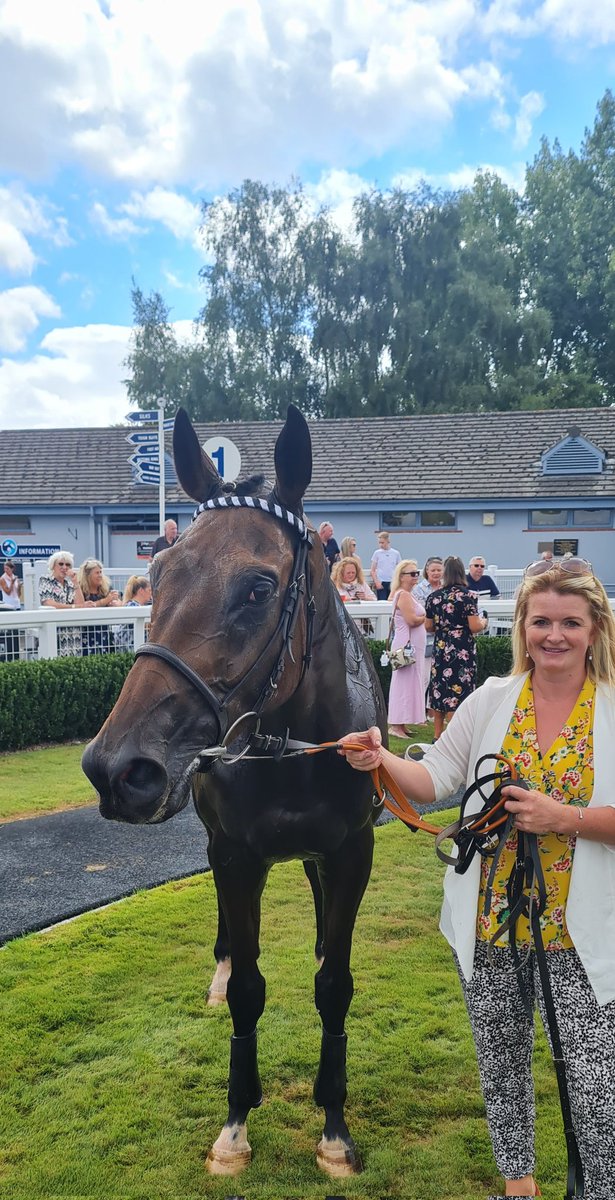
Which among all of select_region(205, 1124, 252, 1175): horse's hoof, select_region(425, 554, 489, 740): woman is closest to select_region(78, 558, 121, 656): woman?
select_region(425, 554, 489, 740): woman

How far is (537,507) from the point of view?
19984 mm

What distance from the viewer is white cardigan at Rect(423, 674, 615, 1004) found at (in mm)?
1903

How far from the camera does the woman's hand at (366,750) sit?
87.6 inches

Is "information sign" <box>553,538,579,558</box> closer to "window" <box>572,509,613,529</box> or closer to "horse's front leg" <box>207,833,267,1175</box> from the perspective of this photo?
"window" <box>572,509,613,529</box>

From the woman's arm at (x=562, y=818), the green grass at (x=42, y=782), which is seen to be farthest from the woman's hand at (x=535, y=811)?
the green grass at (x=42, y=782)

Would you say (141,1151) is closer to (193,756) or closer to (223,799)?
(223,799)

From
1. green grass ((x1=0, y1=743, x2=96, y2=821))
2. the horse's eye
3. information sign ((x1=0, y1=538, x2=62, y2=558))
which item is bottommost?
green grass ((x1=0, y1=743, x2=96, y2=821))

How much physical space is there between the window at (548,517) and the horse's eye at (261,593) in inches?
754

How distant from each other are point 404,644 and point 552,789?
612cm

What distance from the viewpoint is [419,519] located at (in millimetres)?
20953

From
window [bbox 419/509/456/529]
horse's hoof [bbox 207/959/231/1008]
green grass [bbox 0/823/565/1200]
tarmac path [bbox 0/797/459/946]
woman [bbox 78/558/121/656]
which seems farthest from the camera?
window [bbox 419/509/456/529]

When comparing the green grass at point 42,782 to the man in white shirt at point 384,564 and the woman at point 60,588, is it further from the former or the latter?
the man in white shirt at point 384,564

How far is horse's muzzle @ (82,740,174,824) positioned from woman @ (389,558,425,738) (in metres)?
6.43

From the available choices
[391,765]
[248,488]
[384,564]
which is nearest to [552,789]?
[391,765]
